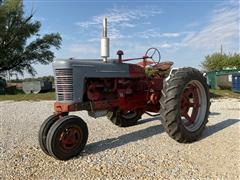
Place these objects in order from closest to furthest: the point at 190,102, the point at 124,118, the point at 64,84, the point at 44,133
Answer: the point at 44,133
the point at 64,84
the point at 190,102
the point at 124,118

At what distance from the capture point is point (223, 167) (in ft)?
14.7

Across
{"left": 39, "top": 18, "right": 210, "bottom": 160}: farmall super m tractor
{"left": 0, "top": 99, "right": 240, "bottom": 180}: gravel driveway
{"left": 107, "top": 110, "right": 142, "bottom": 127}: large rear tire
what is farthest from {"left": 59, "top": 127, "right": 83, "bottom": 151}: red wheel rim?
{"left": 107, "top": 110, "right": 142, "bottom": 127}: large rear tire

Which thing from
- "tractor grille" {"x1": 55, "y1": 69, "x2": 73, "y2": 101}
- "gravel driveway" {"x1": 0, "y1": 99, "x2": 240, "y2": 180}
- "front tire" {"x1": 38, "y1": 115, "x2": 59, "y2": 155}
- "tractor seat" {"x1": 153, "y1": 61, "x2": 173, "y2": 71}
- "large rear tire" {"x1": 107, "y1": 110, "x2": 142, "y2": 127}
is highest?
"tractor seat" {"x1": 153, "y1": 61, "x2": 173, "y2": 71}

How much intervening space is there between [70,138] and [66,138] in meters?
0.07

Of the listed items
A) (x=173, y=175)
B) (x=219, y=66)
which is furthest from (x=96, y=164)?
(x=219, y=66)

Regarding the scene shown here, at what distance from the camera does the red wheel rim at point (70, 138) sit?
15.9 feet

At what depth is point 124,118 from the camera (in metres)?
7.32

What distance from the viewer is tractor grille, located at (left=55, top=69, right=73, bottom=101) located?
5.08m

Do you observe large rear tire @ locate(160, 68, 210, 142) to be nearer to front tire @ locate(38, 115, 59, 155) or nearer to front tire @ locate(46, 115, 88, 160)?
front tire @ locate(46, 115, 88, 160)

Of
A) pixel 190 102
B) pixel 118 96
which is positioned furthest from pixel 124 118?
pixel 190 102

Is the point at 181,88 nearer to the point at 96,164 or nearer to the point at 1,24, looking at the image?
the point at 96,164

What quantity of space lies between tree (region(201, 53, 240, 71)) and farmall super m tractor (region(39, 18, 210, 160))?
35.8 metres

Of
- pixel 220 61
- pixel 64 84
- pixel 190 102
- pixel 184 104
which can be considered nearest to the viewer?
pixel 64 84

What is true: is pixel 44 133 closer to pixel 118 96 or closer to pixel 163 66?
pixel 118 96
